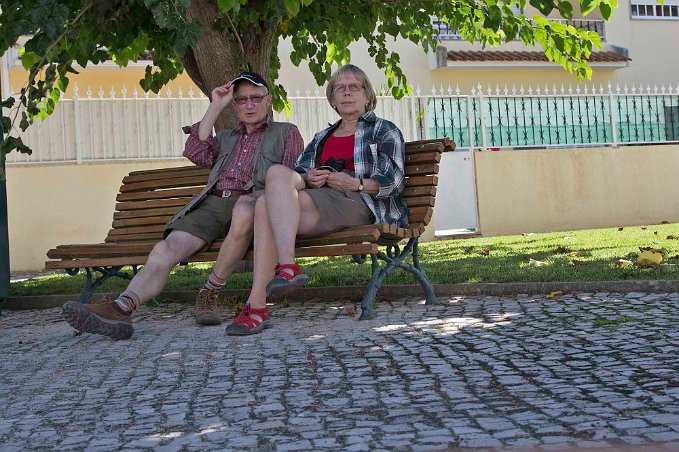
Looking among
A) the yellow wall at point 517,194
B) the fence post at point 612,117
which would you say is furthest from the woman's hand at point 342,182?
the fence post at point 612,117

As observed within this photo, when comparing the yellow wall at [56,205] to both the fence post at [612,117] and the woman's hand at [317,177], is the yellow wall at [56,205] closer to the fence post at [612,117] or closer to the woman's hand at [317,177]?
the fence post at [612,117]

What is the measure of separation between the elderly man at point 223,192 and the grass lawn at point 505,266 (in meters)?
1.63

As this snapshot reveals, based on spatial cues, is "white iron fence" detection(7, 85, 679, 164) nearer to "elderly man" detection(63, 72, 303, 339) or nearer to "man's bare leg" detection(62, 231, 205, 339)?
"elderly man" detection(63, 72, 303, 339)

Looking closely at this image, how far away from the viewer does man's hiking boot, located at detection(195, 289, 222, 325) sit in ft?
20.9

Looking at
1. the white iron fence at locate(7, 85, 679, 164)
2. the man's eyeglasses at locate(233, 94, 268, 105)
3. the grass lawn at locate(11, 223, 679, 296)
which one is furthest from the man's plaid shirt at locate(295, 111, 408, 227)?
the white iron fence at locate(7, 85, 679, 164)

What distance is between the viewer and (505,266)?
8.92m

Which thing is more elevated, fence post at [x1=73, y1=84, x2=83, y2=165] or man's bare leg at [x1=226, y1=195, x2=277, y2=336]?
fence post at [x1=73, y1=84, x2=83, y2=165]

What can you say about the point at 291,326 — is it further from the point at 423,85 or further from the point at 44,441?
the point at 423,85

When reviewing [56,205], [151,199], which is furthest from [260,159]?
[56,205]

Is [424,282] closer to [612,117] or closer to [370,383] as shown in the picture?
[370,383]

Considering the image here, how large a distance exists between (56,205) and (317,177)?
8.06m

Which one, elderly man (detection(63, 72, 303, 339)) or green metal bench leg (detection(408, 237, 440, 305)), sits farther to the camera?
green metal bench leg (detection(408, 237, 440, 305))

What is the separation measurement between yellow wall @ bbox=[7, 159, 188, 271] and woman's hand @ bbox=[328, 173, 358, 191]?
782 cm

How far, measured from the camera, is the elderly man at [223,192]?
6.27 metres
